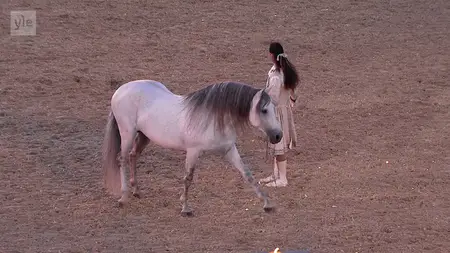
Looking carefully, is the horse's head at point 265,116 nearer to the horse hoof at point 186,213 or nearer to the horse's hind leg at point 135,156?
the horse hoof at point 186,213

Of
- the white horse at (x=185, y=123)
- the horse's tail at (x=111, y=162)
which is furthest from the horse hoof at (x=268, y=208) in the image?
the horse's tail at (x=111, y=162)

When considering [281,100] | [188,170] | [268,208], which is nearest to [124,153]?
[188,170]

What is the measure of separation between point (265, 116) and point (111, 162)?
Result: 1.78m

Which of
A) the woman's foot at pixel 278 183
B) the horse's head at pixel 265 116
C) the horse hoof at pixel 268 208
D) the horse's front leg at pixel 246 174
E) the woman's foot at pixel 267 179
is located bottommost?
the woman's foot at pixel 267 179

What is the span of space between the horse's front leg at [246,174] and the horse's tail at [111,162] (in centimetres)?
122

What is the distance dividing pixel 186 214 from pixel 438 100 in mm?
5684

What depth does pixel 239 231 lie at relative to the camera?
304 inches

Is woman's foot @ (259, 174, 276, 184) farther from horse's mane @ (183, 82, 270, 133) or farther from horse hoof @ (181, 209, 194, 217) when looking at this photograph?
horse's mane @ (183, 82, 270, 133)

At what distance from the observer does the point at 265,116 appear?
7.75 metres

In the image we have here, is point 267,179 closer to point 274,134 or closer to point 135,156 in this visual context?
point 135,156

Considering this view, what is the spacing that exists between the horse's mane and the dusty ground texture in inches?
27.7

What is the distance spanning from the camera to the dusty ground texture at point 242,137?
25.5 feet

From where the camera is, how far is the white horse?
7816 mm

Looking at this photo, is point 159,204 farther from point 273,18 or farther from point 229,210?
point 273,18
